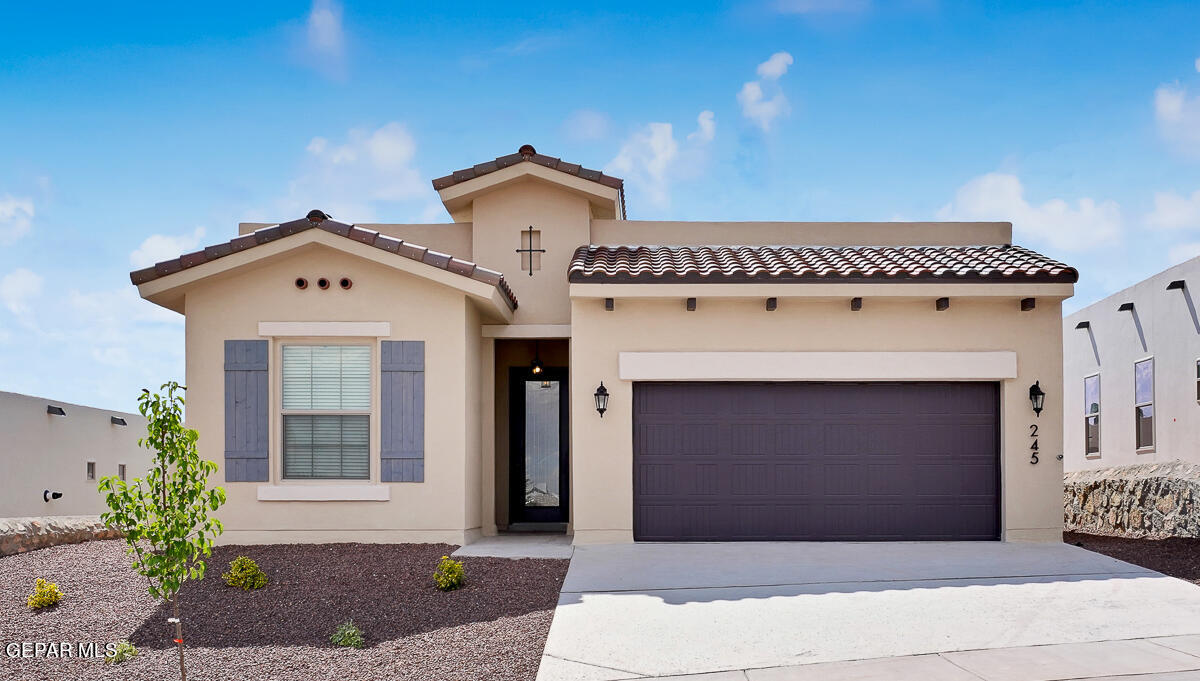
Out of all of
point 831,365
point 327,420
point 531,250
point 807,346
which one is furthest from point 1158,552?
point 327,420

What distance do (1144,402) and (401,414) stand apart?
1232cm

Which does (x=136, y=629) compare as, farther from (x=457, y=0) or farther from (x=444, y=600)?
(x=457, y=0)

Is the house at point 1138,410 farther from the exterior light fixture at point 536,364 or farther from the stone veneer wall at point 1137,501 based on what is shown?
the exterior light fixture at point 536,364

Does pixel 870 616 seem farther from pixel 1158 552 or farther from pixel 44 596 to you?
pixel 44 596

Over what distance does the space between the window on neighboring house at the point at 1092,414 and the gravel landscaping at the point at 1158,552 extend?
19.1 feet

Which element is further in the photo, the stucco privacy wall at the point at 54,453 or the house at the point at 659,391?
the stucco privacy wall at the point at 54,453

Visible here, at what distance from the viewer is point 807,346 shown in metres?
11.1

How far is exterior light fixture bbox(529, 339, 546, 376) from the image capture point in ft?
44.1

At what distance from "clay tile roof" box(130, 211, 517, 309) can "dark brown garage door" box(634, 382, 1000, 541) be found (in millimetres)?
2767

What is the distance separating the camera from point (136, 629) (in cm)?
772

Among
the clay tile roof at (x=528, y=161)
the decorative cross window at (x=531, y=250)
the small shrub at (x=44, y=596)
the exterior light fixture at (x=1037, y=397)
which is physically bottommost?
the small shrub at (x=44, y=596)

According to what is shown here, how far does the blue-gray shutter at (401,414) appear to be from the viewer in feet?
35.2

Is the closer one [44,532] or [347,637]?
[347,637]

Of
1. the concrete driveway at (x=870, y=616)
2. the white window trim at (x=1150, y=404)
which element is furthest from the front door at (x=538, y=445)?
the white window trim at (x=1150, y=404)
